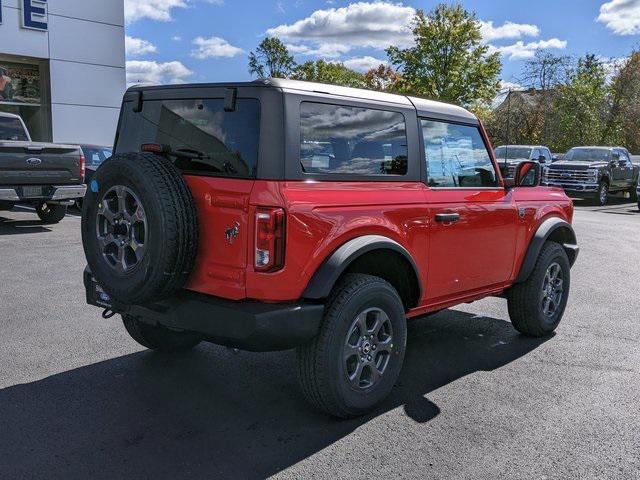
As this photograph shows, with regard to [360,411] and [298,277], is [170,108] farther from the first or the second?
[360,411]

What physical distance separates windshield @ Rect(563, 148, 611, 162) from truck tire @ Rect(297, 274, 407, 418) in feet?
66.1

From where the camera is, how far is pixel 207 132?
3.60 m

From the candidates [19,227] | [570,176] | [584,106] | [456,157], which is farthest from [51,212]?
[584,106]

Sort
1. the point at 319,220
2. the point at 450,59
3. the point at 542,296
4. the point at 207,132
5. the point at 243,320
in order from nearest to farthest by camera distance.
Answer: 1. the point at 243,320
2. the point at 319,220
3. the point at 207,132
4. the point at 542,296
5. the point at 450,59

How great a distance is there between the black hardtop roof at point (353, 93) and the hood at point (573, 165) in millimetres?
17629

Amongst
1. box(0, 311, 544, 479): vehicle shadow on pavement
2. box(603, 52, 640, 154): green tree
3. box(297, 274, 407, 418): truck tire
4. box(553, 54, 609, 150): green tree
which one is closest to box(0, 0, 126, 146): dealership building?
box(0, 311, 544, 479): vehicle shadow on pavement

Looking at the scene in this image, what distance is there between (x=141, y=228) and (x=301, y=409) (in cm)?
147

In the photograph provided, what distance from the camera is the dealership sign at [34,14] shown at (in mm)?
17812

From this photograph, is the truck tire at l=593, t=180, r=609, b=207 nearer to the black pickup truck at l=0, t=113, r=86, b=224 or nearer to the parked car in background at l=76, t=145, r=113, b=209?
the parked car in background at l=76, t=145, r=113, b=209

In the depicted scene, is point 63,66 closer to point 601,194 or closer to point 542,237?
point 542,237

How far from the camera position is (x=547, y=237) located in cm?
539

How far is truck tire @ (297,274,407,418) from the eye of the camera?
348 cm

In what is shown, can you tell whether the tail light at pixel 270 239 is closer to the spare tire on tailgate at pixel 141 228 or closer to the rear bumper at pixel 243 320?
the rear bumper at pixel 243 320

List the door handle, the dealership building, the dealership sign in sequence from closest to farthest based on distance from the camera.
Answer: the door handle → the dealership sign → the dealership building
